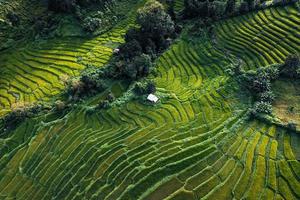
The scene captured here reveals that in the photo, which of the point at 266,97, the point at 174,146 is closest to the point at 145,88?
the point at 174,146

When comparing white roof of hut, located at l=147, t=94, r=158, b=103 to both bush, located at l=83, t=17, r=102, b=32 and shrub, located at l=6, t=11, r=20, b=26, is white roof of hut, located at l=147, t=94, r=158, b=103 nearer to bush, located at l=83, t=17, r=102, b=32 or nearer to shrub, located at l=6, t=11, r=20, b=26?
bush, located at l=83, t=17, r=102, b=32

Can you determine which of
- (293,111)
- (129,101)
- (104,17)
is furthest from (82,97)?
(293,111)

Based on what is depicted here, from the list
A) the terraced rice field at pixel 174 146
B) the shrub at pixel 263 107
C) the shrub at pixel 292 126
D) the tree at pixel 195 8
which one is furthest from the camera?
the tree at pixel 195 8

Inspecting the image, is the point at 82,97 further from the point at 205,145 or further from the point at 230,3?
the point at 230,3

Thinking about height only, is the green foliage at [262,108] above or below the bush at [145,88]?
below

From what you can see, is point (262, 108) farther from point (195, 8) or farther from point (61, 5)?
point (61, 5)

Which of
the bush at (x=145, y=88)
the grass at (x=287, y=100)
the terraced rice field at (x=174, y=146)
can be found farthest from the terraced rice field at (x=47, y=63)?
the grass at (x=287, y=100)

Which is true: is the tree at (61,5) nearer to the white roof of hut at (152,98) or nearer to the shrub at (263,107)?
the white roof of hut at (152,98)
